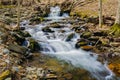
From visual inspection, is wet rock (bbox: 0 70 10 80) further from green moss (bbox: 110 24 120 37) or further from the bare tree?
the bare tree

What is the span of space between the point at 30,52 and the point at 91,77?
4631mm

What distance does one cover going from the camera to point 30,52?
1542 centimetres

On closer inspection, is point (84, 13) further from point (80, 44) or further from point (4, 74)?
point (4, 74)

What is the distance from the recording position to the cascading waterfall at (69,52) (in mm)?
13248

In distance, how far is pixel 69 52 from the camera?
16844 millimetres

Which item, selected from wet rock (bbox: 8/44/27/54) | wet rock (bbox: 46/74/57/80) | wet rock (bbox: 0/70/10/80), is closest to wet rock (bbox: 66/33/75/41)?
wet rock (bbox: 8/44/27/54)

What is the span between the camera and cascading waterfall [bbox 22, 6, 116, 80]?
43.5 feet

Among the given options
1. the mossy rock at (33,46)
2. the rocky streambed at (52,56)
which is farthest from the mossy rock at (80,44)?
the mossy rock at (33,46)

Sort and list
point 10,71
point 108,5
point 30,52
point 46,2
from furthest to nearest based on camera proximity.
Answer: point 46,2 < point 108,5 < point 30,52 < point 10,71

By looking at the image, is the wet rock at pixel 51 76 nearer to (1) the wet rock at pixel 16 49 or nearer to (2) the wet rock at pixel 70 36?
(1) the wet rock at pixel 16 49

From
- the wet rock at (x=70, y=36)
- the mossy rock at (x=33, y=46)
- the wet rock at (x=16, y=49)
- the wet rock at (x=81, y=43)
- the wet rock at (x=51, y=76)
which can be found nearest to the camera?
the wet rock at (x=51, y=76)

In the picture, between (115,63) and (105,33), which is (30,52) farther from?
(105,33)

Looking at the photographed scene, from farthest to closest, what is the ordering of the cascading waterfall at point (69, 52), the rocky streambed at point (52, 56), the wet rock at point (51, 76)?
the cascading waterfall at point (69, 52) < the rocky streambed at point (52, 56) < the wet rock at point (51, 76)

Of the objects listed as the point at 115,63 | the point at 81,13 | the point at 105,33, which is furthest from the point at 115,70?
the point at 81,13
